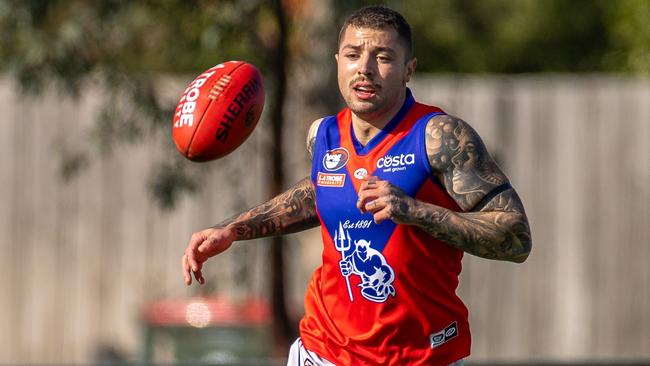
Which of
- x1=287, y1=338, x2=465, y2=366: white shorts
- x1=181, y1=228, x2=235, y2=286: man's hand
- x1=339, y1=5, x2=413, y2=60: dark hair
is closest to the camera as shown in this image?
x1=339, y1=5, x2=413, y2=60: dark hair

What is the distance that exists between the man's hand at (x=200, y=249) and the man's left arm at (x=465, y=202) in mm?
929

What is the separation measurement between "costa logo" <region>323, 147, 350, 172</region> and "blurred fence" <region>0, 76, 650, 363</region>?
21.8 feet

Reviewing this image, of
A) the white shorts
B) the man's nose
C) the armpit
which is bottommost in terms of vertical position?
the white shorts

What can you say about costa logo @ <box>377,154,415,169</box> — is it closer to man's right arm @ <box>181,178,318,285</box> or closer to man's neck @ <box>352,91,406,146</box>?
man's neck @ <box>352,91,406,146</box>

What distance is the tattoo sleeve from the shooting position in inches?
191

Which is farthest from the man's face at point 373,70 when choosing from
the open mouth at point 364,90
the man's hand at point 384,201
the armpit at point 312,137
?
the man's hand at point 384,201

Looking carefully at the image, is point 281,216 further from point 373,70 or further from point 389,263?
point 373,70

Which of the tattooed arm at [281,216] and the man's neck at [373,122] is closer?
the man's neck at [373,122]

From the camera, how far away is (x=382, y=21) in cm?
521

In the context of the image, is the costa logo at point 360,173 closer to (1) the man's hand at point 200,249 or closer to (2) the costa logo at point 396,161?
(2) the costa logo at point 396,161

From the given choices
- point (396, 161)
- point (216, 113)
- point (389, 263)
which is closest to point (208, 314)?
point (216, 113)

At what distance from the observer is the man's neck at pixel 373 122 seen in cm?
527

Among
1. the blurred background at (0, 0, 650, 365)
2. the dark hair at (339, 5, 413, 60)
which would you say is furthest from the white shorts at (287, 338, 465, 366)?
the blurred background at (0, 0, 650, 365)

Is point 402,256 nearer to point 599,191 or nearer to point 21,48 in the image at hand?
point 21,48
